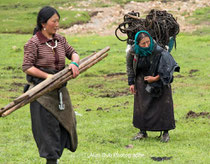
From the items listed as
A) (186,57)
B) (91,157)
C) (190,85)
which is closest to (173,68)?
(91,157)

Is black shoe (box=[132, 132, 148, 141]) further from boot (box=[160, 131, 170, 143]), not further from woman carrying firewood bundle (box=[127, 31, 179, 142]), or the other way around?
boot (box=[160, 131, 170, 143])

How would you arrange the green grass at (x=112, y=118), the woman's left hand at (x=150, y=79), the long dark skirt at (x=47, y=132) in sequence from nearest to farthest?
the long dark skirt at (x=47, y=132) → the green grass at (x=112, y=118) → the woman's left hand at (x=150, y=79)

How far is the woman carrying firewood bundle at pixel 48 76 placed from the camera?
5328mm

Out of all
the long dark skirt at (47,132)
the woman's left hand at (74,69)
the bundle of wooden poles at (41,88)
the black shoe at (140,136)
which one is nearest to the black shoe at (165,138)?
the black shoe at (140,136)

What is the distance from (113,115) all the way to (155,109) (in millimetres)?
3162

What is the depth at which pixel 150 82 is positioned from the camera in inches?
309

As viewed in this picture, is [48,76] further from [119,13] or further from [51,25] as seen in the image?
[119,13]

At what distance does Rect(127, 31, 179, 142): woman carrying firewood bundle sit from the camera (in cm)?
768

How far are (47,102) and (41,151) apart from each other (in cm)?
56

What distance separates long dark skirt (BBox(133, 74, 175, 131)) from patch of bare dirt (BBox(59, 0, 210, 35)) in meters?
20.9

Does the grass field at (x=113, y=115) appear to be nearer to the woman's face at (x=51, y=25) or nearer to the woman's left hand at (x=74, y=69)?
the woman's left hand at (x=74, y=69)

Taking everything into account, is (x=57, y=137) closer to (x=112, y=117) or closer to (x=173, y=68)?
(x=173, y=68)

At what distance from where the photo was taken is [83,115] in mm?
11281

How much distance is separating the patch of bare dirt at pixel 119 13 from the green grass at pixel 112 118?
1038 cm
